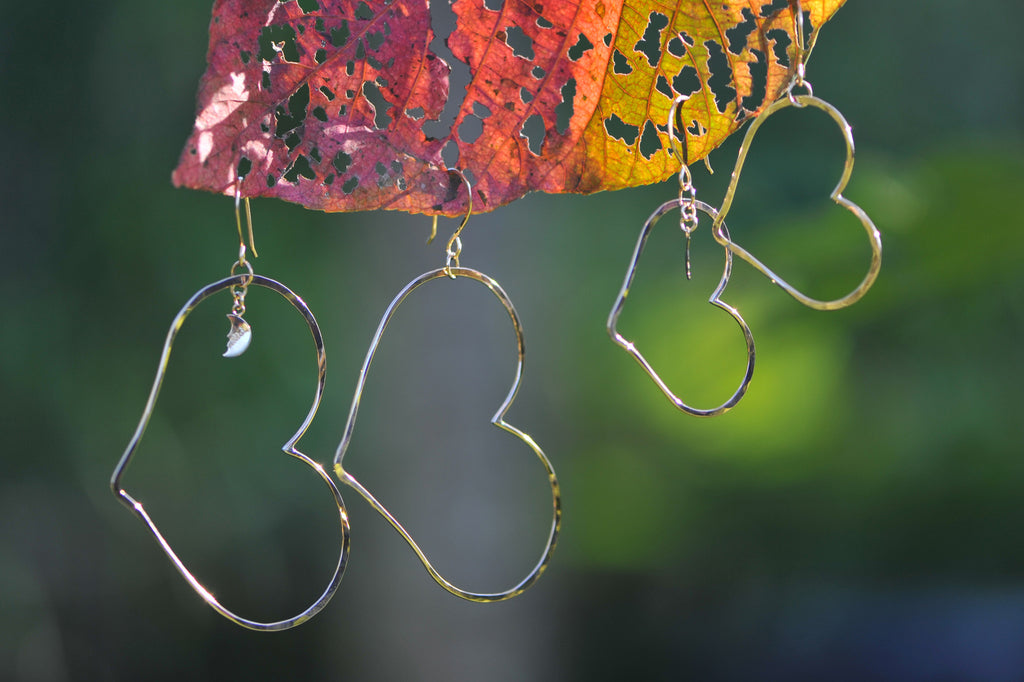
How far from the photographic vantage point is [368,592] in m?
1.33

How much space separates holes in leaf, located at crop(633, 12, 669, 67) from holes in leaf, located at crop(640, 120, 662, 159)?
4cm

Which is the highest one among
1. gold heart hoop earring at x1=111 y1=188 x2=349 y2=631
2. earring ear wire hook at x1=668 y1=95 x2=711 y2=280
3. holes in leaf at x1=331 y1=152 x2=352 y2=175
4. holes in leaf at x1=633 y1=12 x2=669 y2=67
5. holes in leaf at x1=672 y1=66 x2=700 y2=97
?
holes in leaf at x1=672 y1=66 x2=700 y2=97

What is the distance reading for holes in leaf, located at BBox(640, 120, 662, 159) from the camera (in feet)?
1.83

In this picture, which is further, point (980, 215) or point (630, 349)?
point (980, 215)

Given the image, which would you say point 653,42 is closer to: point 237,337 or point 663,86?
point 663,86

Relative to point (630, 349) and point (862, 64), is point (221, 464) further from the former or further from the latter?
point (862, 64)

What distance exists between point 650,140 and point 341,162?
201mm

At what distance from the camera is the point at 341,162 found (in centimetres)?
54

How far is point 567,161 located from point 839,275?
923mm

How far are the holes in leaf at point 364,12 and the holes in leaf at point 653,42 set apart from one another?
0.55ft

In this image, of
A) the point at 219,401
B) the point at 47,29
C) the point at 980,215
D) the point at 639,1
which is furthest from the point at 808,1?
the point at 47,29

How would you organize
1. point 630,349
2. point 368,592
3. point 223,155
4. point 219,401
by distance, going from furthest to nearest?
point 219,401, point 368,592, point 630,349, point 223,155

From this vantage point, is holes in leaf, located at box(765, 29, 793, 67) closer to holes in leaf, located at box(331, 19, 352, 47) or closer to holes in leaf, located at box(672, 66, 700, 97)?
holes in leaf, located at box(331, 19, 352, 47)

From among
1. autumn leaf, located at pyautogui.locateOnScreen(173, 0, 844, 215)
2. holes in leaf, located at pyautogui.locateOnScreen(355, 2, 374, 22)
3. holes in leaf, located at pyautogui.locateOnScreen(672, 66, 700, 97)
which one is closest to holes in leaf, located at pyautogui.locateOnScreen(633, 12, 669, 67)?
autumn leaf, located at pyautogui.locateOnScreen(173, 0, 844, 215)
